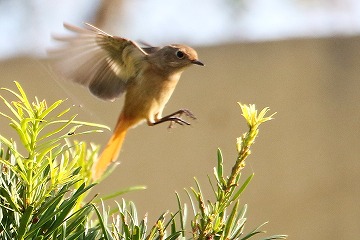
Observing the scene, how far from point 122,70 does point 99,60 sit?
60 millimetres

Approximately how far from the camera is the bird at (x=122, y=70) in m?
1.69

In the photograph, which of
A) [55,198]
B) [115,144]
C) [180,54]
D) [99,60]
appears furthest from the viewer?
[180,54]

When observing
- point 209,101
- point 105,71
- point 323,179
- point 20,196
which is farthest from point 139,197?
point 20,196

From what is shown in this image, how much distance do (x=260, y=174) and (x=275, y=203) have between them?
0.13m

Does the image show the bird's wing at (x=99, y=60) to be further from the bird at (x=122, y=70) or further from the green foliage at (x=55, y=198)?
the green foliage at (x=55, y=198)

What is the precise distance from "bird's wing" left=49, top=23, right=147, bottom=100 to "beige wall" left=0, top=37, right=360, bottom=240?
143cm

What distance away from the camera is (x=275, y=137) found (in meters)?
3.32

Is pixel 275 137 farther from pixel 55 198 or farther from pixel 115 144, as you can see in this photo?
pixel 55 198

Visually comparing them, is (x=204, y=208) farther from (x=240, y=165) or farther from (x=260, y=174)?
(x=260, y=174)

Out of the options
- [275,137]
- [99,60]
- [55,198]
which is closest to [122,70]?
[99,60]

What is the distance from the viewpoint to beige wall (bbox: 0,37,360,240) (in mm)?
3240

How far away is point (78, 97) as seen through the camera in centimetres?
341

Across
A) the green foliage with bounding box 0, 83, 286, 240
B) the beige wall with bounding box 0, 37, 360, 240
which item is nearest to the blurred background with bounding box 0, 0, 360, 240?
the beige wall with bounding box 0, 37, 360, 240

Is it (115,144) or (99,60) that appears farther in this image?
(99,60)
